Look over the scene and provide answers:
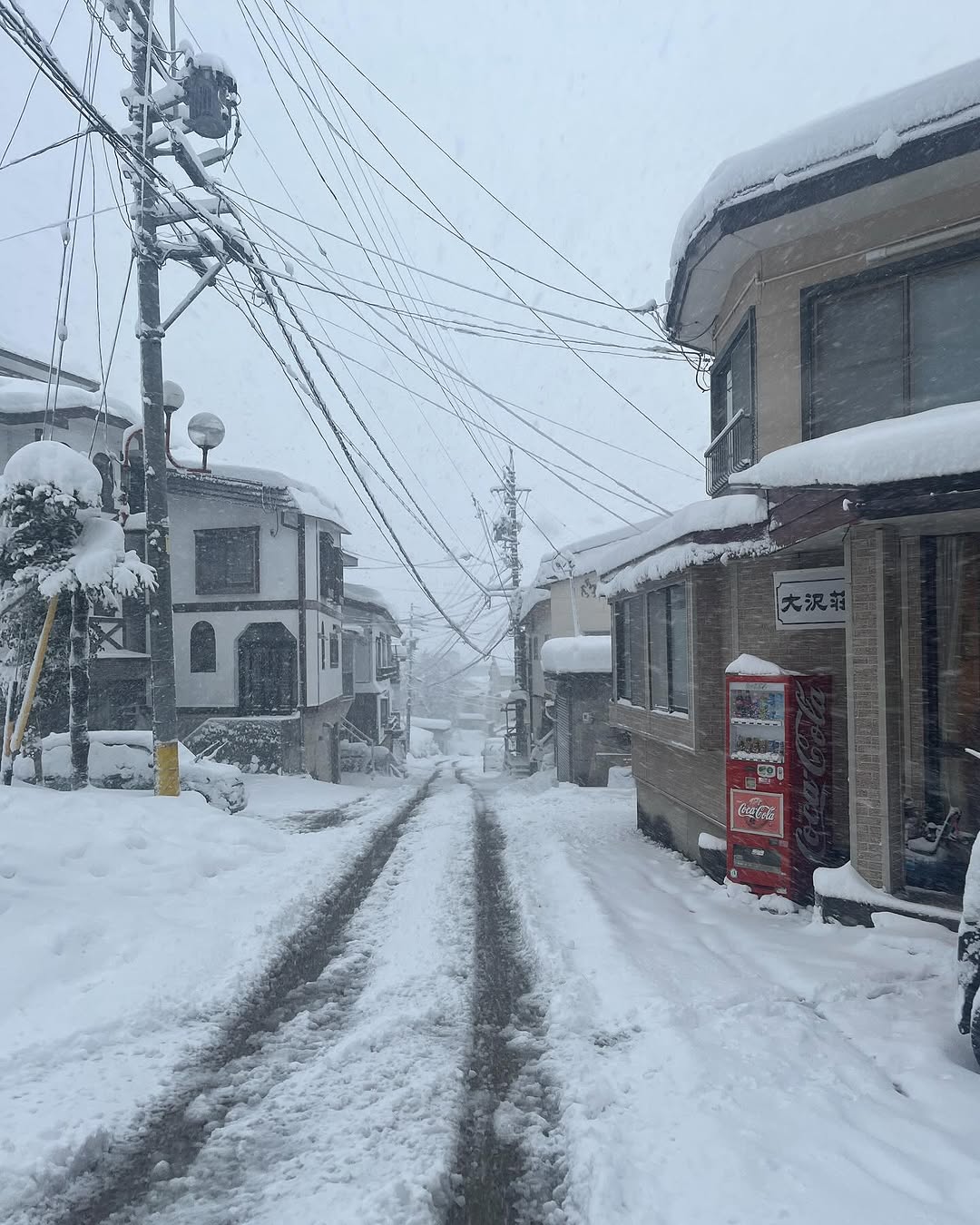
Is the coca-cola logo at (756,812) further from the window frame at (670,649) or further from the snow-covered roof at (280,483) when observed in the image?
the snow-covered roof at (280,483)

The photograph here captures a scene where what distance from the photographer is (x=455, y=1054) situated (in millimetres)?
4273

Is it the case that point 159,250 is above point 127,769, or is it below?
above

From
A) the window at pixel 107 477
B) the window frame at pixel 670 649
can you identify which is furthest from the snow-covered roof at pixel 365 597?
the window frame at pixel 670 649

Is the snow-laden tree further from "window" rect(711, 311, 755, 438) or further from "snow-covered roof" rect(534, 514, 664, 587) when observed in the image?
"snow-covered roof" rect(534, 514, 664, 587)

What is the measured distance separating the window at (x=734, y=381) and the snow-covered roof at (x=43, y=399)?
15579 mm

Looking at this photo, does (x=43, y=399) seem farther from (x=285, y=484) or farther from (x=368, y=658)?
(x=368, y=658)

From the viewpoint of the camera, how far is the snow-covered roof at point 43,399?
766 inches

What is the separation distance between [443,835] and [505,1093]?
7168 millimetres

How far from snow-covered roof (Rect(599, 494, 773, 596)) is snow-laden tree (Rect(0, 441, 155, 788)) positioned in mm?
7216

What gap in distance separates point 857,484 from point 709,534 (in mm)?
2626

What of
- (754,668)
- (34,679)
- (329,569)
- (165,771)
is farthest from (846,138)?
(329,569)

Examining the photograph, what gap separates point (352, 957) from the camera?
5.79 m

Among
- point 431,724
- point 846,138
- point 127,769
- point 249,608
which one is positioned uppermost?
point 846,138

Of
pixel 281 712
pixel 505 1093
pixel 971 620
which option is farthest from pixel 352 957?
pixel 281 712
